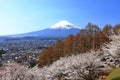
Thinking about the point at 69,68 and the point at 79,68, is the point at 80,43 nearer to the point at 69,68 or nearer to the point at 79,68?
the point at 69,68

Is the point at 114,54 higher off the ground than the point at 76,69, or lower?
higher

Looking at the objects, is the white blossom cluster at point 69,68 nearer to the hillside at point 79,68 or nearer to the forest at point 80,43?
the hillside at point 79,68

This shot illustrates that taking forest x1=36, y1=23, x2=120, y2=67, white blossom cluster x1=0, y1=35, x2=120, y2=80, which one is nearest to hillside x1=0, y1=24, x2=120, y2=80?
white blossom cluster x1=0, y1=35, x2=120, y2=80

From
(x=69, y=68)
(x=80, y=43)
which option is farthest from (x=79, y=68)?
(x=80, y=43)

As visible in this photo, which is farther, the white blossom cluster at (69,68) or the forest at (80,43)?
the forest at (80,43)

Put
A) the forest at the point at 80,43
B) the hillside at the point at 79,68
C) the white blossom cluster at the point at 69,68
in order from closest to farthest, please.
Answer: the white blossom cluster at the point at 69,68, the hillside at the point at 79,68, the forest at the point at 80,43

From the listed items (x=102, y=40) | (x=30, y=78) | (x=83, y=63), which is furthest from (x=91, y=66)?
(x=102, y=40)

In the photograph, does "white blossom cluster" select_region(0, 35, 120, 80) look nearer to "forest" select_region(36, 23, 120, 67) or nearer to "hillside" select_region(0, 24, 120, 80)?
"hillside" select_region(0, 24, 120, 80)

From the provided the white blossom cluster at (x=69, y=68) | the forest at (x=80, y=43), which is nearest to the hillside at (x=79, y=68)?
the white blossom cluster at (x=69, y=68)

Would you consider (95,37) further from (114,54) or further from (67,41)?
(114,54)

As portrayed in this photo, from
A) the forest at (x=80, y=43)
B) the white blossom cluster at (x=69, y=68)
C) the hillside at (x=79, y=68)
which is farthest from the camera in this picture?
the forest at (x=80, y=43)

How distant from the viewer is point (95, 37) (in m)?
55.6

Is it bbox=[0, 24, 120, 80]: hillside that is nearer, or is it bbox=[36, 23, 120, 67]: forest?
bbox=[0, 24, 120, 80]: hillside

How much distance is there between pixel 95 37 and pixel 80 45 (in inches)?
130
